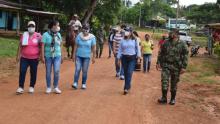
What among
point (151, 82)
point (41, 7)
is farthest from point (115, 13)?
point (151, 82)

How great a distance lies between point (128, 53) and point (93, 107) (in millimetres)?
2622

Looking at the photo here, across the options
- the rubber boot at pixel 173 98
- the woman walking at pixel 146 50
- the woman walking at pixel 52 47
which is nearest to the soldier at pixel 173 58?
the rubber boot at pixel 173 98

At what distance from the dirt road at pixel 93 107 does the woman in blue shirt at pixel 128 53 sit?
60 cm

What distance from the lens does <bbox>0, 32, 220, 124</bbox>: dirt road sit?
845 cm

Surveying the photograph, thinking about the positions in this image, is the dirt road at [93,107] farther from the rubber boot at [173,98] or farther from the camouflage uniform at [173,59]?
the camouflage uniform at [173,59]

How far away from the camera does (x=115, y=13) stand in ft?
144

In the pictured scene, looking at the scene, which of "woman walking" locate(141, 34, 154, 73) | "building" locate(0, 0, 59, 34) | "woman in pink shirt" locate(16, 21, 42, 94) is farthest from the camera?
"building" locate(0, 0, 59, 34)

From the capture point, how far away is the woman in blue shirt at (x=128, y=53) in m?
11.6

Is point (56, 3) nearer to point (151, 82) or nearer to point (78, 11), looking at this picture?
point (78, 11)

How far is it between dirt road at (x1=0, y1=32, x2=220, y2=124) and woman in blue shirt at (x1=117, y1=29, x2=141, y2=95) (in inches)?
23.8

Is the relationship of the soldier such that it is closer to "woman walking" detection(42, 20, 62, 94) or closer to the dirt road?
the dirt road

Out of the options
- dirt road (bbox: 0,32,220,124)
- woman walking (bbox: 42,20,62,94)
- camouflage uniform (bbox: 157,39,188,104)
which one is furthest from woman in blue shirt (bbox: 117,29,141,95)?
woman walking (bbox: 42,20,62,94)

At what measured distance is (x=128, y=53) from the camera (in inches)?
462

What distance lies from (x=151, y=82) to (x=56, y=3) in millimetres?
29013
